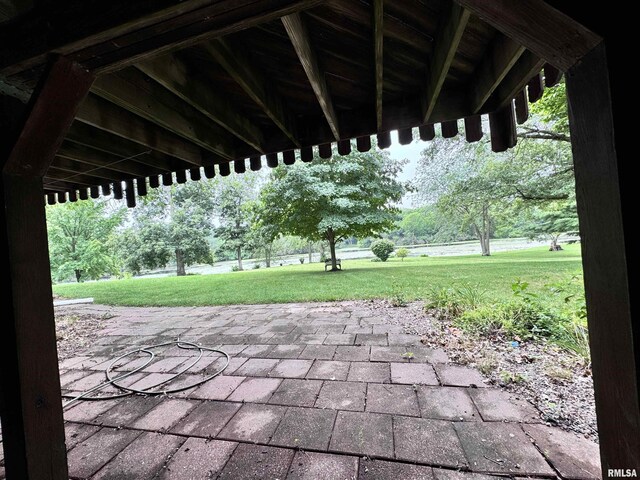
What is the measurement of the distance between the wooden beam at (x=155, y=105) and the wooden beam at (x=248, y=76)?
538 millimetres

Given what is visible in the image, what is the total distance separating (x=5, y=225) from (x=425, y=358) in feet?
8.99

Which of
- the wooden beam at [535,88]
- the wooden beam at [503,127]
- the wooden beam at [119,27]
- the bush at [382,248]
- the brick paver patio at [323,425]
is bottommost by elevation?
the brick paver patio at [323,425]

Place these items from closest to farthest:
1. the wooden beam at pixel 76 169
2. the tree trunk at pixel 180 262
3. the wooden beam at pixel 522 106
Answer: the wooden beam at pixel 522 106 < the wooden beam at pixel 76 169 < the tree trunk at pixel 180 262

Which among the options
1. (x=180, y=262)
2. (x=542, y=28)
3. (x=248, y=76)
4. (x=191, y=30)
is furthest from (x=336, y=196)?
(x=180, y=262)

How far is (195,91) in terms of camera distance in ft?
5.70

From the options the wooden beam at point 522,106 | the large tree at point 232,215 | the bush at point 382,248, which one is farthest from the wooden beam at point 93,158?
the large tree at point 232,215

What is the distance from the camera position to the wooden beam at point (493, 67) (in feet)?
4.70

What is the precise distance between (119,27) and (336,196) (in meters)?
8.74

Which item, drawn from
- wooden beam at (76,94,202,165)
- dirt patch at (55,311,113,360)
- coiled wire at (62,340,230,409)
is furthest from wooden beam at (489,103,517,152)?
dirt patch at (55,311,113,360)

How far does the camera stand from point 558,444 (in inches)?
53.0

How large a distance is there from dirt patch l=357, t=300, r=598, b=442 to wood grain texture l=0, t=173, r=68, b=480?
2342 millimetres

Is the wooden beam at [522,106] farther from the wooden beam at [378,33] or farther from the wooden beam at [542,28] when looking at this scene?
the wooden beam at [542,28]

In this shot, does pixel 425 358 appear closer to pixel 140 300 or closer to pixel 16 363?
pixel 16 363

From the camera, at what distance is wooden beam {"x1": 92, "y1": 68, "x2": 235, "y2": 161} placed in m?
1.51
